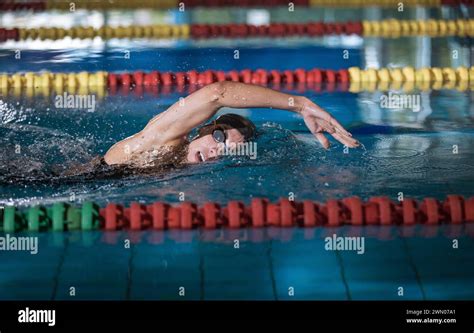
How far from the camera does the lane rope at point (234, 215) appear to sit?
4.29 m

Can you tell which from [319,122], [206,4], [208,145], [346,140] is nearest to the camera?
[346,140]

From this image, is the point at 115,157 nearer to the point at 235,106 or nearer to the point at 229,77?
the point at 235,106

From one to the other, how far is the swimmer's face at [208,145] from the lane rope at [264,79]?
219 cm

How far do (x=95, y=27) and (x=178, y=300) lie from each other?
573 cm

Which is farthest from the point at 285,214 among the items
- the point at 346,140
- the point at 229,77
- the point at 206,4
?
the point at 206,4

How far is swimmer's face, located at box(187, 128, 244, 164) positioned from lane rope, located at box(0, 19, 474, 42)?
12.6 feet

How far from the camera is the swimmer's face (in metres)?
4.73

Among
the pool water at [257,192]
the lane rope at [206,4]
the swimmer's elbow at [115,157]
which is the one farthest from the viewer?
the lane rope at [206,4]

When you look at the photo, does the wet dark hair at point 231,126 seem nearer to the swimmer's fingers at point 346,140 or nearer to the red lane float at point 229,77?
the swimmer's fingers at point 346,140

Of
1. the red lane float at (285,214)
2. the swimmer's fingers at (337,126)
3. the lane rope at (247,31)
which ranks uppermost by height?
the lane rope at (247,31)

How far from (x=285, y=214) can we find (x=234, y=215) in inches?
8.6

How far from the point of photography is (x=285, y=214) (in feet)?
14.1

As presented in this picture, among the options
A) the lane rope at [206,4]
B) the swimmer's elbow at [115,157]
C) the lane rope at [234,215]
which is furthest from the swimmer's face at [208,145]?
the lane rope at [206,4]
